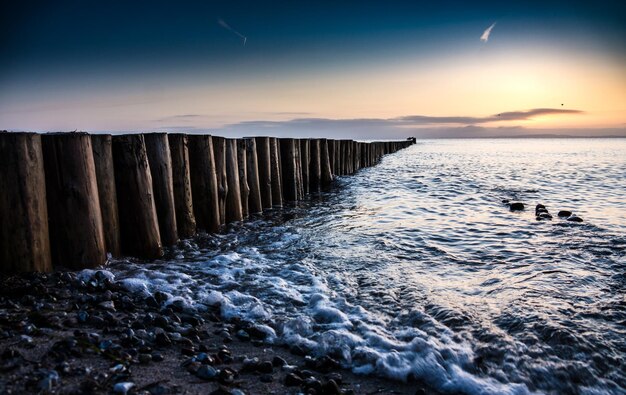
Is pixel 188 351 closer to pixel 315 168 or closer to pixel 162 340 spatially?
pixel 162 340

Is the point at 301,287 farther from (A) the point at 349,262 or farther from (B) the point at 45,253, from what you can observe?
(B) the point at 45,253

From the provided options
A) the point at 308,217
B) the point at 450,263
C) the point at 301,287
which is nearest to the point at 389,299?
the point at 301,287

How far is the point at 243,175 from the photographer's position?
729 centimetres

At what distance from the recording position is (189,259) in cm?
501

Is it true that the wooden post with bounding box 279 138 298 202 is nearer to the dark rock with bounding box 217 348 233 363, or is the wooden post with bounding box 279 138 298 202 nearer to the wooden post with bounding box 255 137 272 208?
the wooden post with bounding box 255 137 272 208

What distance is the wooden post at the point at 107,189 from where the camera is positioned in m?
4.35

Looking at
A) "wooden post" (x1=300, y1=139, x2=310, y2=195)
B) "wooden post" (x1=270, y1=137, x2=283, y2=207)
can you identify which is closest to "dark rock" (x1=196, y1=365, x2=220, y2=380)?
"wooden post" (x1=270, y1=137, x2=283, y2=207)

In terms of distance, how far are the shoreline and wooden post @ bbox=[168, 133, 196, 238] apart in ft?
6.78

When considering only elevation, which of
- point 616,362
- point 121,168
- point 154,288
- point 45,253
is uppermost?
point 121,168

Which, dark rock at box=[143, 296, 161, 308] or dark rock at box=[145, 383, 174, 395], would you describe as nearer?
dark rock at box=[145, 383, 174, 395]

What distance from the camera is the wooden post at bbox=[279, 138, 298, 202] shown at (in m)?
9.23

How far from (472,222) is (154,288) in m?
5.78

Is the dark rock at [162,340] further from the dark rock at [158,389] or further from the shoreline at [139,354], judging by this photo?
the dark rock at [158,389]

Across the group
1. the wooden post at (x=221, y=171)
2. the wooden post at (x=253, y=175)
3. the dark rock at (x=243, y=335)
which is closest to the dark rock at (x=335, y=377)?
the dark rock at (x=243, y=335)
